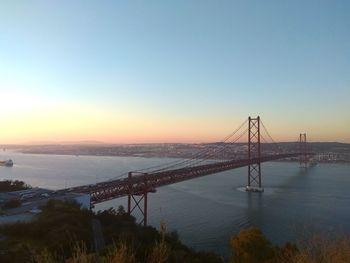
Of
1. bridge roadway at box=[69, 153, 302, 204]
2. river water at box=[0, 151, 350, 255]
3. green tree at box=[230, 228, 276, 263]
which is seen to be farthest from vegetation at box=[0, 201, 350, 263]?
bridge roadway at box=[69, 153, 302, 204]

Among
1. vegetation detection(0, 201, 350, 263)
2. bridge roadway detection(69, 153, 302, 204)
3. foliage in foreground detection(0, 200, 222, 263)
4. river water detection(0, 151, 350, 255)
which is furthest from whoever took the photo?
bridge roadway detection(69, 153, 302, 204)

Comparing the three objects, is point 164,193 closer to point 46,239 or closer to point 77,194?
point 77,194

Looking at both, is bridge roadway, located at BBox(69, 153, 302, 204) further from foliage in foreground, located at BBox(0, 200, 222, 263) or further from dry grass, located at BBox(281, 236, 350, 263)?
dry grass, located at BBox(281, 236, 350, 263)

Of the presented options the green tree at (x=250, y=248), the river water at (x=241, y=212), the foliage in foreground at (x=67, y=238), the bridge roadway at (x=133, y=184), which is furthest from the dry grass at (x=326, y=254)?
the bridge roadway at (x=133, y=184)

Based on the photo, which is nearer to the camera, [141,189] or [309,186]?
Result: [141,189]

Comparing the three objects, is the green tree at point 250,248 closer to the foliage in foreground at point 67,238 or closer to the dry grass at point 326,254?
the foliage in foreground at point 67,238

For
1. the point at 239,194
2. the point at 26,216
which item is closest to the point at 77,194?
the point at 26,216

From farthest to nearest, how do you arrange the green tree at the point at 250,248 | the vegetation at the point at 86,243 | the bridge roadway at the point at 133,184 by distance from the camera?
the bridge roadway at the point at 133,184 → the green tree at the point at 250,248 → the vegetation at the point at 86,243

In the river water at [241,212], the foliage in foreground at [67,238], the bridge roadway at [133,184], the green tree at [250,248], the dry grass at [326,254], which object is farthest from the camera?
the bridge roadway at [133,184]

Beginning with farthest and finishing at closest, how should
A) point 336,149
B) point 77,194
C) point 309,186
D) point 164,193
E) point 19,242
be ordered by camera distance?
1. point 336,149
2. point 309,186
3. point 164,193
4. point 77,194
5. point 19,242

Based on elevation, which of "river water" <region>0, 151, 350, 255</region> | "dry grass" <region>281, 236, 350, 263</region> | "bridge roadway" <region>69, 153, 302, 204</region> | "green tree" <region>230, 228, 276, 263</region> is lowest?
"river water" <region>0, 151, 350, 255</region>

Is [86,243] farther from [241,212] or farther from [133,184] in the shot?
[241,212]
